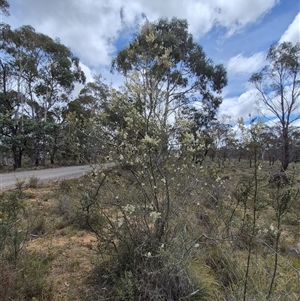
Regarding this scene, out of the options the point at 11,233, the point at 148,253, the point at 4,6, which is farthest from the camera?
the point at 4,6

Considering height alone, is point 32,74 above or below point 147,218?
above

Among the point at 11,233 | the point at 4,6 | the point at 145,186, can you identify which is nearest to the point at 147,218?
the point at 145,186

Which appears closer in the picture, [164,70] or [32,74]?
[164,70]

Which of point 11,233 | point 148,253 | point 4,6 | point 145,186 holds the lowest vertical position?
point 148,253

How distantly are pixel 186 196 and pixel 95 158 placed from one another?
111 cm

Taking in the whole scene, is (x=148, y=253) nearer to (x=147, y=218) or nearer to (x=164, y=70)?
(x=147, y=218)

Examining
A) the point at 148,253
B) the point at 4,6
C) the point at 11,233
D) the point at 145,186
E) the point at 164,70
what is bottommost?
the point at 148,253

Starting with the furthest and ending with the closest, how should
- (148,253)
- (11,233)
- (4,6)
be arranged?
(4,6) < (11,233) < (148,253)

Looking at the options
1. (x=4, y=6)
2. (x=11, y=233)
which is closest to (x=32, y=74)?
(x=4, y=6)

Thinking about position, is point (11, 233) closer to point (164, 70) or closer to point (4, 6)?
point (164, 70)

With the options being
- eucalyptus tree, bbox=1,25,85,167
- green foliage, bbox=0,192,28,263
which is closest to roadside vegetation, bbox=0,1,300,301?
green foliage, bbox=0,192,28,263

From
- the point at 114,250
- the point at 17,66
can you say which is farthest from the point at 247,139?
the point at 17,66

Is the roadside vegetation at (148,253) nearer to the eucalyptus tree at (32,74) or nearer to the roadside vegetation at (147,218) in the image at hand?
the roadside vegetation at (147,218)

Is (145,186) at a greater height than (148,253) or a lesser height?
greater
